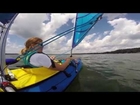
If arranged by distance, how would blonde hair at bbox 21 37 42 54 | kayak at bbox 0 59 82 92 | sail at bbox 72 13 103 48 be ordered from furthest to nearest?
sail at bbox 72 13 103 48 → blonde hair at bbox 21 37 42 54 → kayak at bbox 0 59 82 92

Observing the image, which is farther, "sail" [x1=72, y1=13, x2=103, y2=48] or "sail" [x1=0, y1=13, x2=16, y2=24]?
"sail" [x1=72, y1=13, x2=103, y2=48]

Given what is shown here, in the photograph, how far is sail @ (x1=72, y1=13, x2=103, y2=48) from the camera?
3.57m

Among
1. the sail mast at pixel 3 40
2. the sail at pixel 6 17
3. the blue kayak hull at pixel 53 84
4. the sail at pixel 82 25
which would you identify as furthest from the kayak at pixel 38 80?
the sail at pixel 82 25

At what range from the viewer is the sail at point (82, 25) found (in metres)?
3.57

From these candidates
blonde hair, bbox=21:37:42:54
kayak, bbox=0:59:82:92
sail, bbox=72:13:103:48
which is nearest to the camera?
kayak, bbox=0:59:82:92

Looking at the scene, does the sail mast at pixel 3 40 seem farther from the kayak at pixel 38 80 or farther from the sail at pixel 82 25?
the sail at pixel 82 25

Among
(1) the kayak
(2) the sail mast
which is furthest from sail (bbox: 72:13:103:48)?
(2) the sail mast

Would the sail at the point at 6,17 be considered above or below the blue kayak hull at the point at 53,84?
above

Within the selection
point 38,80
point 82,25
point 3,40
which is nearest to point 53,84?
point 38,80

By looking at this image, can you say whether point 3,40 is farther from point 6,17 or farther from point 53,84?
point 53,84

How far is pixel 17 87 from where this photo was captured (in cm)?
206

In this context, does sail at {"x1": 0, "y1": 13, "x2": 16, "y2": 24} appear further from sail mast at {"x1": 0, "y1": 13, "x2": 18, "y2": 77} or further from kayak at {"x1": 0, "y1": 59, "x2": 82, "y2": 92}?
kayak at {"x1": 0, "y1": 59, "x2": 82, "y2": 92}

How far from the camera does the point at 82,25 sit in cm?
410
